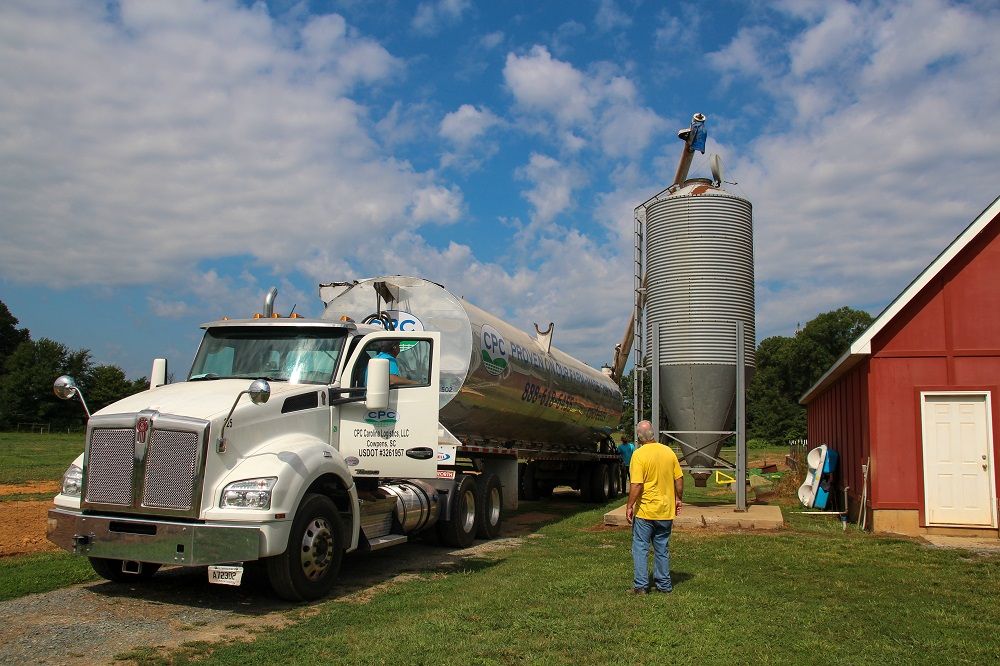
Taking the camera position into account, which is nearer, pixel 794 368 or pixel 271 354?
pixel 271 354

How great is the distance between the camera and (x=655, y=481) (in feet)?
26.6

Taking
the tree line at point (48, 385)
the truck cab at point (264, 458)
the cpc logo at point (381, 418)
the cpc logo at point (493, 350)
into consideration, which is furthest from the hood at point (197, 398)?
the tree line at point (48, 385)

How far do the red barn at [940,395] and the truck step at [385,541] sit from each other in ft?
27.3

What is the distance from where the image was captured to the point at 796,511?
16.9 m

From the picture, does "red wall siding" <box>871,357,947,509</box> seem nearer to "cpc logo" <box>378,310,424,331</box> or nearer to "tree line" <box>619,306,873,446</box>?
"cpc logo" <box>378,310,424,331</box>

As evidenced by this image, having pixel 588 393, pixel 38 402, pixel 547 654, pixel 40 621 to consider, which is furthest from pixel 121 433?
pixel 38 402

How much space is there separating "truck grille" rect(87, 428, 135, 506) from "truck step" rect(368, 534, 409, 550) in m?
2.73

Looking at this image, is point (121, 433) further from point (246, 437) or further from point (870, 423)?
point (870, 423)

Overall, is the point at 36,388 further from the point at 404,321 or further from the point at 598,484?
the point at 404,321

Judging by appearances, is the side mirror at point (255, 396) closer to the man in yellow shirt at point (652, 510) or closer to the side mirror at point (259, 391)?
the side mirror at point (259, 391)

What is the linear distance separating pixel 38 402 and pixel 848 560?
76632 millimetres

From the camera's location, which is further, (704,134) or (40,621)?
(704,134)

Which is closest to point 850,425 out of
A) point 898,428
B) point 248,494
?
point 898,428

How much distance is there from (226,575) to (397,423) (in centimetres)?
271
